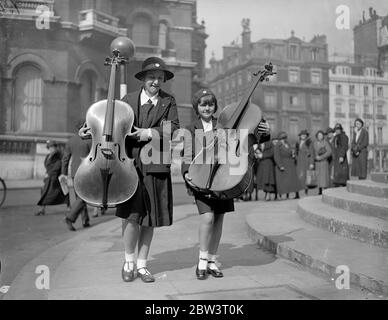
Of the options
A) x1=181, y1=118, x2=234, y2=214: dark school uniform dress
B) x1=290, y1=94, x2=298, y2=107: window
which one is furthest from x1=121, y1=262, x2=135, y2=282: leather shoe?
x1=290, y1=94, x2=298, y2=107: window

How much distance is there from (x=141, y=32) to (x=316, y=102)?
21460 millimetres

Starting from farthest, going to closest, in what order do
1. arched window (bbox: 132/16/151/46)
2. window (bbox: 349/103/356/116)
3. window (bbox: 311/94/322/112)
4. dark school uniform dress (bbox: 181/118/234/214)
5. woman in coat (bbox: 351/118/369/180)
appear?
1. window (bbox: 311/94/322/112)
2. arched window (bbox: 132/16/151/46)
3. woman in coat (bbox: 351/118/369/180)
4. window (bbox: 349/103/356/116)
5. dark school uniform dress (bbox: 181/118/234/214)

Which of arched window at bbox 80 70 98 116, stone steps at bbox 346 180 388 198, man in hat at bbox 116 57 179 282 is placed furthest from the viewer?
arched window at bbox 80 70 98 116

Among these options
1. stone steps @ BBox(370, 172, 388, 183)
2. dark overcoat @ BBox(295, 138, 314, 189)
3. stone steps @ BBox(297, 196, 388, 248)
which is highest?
dark overcoat @ BBox(295, 138, 314, 189)

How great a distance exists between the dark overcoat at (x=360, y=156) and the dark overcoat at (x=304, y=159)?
1.63 m

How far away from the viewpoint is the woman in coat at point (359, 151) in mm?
10844

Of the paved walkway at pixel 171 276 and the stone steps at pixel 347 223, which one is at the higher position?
the stone steps at pixel 347 223

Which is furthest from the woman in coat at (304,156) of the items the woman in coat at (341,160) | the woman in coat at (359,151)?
the woman in coat at (359,151)

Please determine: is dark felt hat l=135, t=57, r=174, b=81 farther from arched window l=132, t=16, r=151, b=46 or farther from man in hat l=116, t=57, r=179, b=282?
arched window l=132, t=16, r=151, b=46

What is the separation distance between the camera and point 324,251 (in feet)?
14.8

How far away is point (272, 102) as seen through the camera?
4231 cm

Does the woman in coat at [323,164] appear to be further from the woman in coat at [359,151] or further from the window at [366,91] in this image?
the window at [366,91]

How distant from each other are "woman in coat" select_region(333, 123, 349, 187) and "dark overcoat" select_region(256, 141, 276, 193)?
159 cm

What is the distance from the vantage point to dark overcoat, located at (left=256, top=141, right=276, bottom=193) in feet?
37.4
